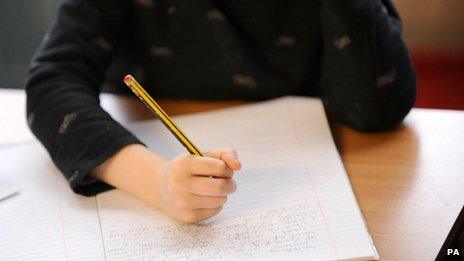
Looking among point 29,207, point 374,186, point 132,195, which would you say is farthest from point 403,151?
point 29,207

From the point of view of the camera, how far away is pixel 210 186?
0.58 m

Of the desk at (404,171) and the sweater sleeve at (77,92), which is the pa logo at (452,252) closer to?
the desk at (404,171)

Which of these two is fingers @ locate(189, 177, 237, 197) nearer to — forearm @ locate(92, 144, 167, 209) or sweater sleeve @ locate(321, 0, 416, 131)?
forearm @ locate(92, 144, 167, 209)

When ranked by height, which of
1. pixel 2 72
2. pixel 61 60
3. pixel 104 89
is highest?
pixel 61 60

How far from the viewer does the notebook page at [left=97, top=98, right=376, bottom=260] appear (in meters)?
0.57

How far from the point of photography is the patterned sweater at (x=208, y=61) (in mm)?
708

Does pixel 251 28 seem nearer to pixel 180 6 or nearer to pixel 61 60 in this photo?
pixel 180 6

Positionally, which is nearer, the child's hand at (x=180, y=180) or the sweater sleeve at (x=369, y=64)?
the child's hand at (x=180, y=180)

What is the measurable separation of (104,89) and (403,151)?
438 mm

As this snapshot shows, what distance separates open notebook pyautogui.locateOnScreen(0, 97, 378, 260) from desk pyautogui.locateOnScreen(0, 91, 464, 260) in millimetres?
22

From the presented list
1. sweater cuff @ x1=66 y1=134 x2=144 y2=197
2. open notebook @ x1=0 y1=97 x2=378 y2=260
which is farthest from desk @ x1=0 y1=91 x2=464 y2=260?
sweater cuff @ x1=66 y1=134 x2=144 y2=197

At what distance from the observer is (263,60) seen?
834 mm

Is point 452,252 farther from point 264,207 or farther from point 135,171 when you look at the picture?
point 135,171

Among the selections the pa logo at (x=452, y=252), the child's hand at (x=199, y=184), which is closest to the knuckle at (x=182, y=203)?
the child's hand at (x=199, y=184)
